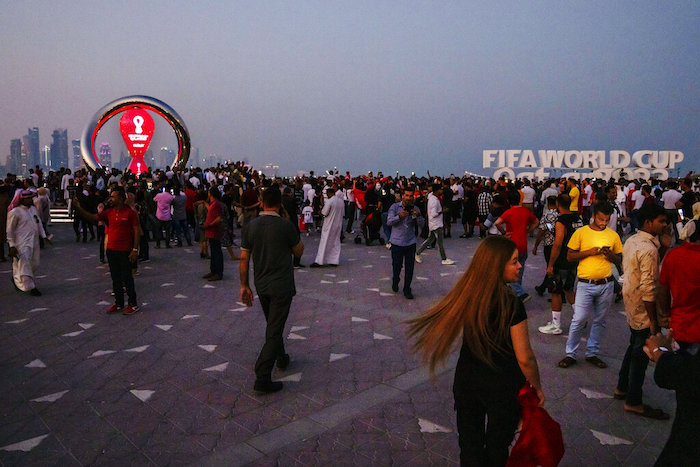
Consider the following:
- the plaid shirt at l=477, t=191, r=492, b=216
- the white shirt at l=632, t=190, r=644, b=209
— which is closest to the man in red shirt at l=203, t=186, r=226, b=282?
the plaid shirt at l=477, t=191, r=492, b=216

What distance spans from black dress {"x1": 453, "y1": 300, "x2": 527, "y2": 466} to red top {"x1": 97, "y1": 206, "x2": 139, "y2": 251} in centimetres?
609

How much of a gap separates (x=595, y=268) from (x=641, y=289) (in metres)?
1.02

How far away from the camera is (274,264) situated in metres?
4.84

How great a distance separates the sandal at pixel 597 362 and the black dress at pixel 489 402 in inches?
125

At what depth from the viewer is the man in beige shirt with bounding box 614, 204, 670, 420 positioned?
13.4 ft

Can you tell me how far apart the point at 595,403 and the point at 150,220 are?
1229 cm

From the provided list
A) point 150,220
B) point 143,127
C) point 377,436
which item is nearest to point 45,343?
point 377,436

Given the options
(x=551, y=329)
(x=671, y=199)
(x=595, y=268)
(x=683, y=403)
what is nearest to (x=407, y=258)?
(x=551, y=329)

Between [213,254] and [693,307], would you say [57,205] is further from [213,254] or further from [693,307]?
[693,307]

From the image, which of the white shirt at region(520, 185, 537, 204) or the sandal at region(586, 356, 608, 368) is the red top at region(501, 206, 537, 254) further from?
the white shirt at region(520, 185, 537, 204)

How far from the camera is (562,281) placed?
6398mm

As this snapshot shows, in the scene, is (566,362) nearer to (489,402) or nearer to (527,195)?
(489,402)

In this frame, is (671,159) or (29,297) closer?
(29,297)

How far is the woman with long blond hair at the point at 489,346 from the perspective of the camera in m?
2.54
